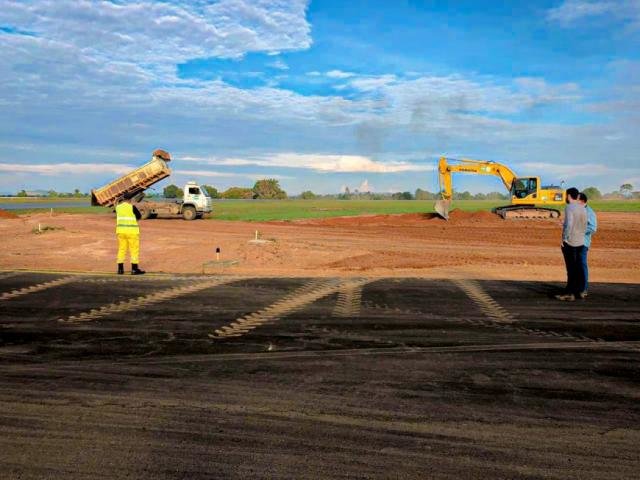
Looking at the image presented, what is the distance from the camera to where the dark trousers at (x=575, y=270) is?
8.39 m

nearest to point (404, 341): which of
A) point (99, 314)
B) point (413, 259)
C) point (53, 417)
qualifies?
point (53, 417)

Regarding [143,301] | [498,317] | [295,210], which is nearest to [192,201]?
[295,210]

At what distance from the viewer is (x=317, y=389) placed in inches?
171

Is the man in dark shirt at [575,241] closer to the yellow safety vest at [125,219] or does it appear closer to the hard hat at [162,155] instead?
the yellow safety vest at [125,219]

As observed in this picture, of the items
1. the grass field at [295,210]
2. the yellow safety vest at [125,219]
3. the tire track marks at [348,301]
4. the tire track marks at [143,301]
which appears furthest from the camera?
the grass field at [295,210]

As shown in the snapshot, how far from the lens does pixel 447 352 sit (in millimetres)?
5414

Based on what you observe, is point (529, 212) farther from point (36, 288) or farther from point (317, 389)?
point (317, 389)

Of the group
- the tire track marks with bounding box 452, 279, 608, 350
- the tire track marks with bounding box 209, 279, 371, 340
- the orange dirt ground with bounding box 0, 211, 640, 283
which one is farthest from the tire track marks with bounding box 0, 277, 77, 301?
the tire track marks with bounding box 452, 279, 608, 350

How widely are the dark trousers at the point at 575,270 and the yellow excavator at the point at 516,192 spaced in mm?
23852

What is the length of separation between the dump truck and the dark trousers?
26.1 m

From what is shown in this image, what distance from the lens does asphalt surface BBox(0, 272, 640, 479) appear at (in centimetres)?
318

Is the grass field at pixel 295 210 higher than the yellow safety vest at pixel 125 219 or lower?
higher

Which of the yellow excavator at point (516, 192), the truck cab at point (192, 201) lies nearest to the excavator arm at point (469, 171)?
the yellow excavator at point (516, 192)

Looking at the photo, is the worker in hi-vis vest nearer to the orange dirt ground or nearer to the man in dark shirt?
the orange dirt ground
